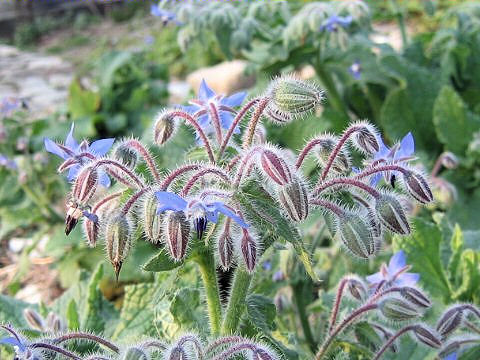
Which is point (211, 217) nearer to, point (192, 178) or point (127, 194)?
point (192, 178)

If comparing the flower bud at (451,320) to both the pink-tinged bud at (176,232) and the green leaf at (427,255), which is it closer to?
the green leaf at (427,255)

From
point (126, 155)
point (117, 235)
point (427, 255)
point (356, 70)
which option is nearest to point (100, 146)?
point (126, 155)

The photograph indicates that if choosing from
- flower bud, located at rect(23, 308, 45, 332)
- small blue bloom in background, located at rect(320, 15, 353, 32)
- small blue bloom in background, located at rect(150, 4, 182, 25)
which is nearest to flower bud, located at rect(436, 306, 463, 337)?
flower bud, located at rect(23, 308, 45, 332)

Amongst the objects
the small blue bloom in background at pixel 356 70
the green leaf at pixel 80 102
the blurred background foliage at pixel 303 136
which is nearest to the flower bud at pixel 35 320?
the blurred background foliage at pixel 303 136

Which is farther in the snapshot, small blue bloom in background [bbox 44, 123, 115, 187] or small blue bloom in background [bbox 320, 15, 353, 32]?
small blue bloom in background [bbox 320, 15, 353, 32]

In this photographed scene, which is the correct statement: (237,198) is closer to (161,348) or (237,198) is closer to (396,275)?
(161,348)

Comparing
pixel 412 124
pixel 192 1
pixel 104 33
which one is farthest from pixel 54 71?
pixel 412 124

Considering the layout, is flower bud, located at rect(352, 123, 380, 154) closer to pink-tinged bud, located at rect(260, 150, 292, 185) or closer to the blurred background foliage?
pink-tinged bud, located at rect(260, 150, 292, 185)

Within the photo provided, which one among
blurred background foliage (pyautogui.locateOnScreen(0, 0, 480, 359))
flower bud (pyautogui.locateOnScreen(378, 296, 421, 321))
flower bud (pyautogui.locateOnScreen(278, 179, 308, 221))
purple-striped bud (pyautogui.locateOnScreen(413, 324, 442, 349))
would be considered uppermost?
flower bud (pyautogui.locateOnScreen(278, 179, 308, 221))
